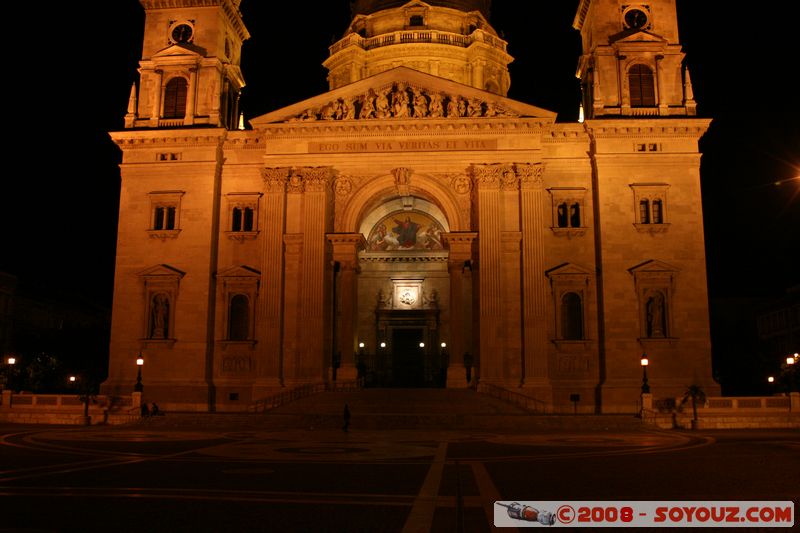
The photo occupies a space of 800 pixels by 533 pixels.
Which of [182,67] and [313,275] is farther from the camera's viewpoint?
[182,67]

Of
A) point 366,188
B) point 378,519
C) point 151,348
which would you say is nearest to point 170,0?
point 366,188

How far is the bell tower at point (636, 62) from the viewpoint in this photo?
44.2 m

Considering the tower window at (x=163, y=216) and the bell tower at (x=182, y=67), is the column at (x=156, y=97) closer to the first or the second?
the bell tower at (x=182, y=67)

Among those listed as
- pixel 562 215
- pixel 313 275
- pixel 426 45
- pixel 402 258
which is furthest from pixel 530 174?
pixel 426 45

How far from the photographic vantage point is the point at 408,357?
5353 cm

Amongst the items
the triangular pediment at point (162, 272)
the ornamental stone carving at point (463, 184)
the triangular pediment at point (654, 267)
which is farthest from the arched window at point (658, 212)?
the triangular pediment at point (162, 272)

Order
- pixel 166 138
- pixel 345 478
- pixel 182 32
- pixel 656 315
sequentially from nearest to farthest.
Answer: pixel 345 478 → pixel 656 315 → pixel 166 138 → pixel 182 32

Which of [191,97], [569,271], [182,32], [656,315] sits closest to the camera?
[656,315]

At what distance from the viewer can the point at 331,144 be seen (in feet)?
144

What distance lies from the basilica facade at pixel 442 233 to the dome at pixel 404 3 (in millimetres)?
18002

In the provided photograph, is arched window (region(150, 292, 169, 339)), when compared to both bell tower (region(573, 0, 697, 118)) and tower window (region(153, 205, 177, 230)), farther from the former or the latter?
bell tower (region(573, 0, 697, 118))

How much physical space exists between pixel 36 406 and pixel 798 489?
3230 centimetres

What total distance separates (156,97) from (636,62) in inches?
1073

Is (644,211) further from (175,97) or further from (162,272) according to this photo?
(175,97)
